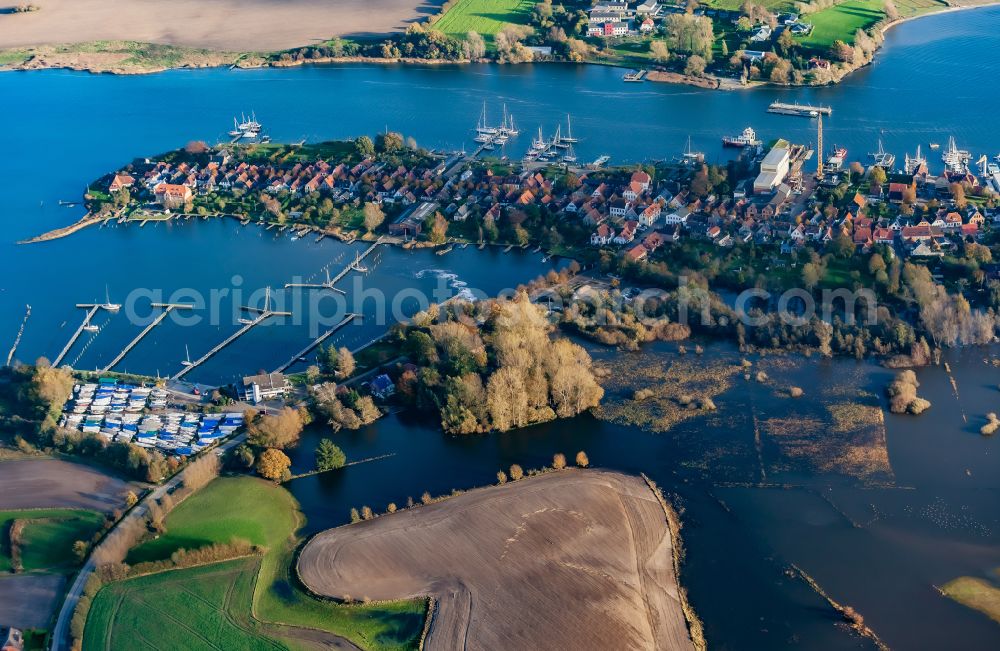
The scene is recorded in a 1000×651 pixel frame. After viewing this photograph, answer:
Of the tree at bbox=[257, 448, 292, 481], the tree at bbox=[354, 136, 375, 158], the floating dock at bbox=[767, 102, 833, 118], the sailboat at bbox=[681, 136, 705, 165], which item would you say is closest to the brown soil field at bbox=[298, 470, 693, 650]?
the tree at bbox=[257, 448, 292, 481]

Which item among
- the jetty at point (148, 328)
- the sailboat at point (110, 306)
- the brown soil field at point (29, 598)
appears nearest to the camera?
the brown soil field at point (29, 598)

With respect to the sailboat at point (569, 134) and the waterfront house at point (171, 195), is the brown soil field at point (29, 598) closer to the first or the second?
the waterfront house at point (171, 195)

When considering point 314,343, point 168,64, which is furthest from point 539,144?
point 168,64

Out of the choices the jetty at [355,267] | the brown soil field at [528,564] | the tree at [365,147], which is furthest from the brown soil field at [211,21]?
the brown soil field at [528,564]

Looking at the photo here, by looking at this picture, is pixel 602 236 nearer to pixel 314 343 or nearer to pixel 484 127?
pixel 314 343

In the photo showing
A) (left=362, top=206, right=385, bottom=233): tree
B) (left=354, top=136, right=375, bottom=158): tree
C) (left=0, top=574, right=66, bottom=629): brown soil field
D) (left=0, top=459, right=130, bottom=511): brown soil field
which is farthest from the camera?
(left=354, top=136, right=375, bottom=158): tree

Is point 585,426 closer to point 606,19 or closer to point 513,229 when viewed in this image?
point 513,229

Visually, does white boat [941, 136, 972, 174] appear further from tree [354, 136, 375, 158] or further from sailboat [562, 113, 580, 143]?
tree [354, 136, 375, 158]
